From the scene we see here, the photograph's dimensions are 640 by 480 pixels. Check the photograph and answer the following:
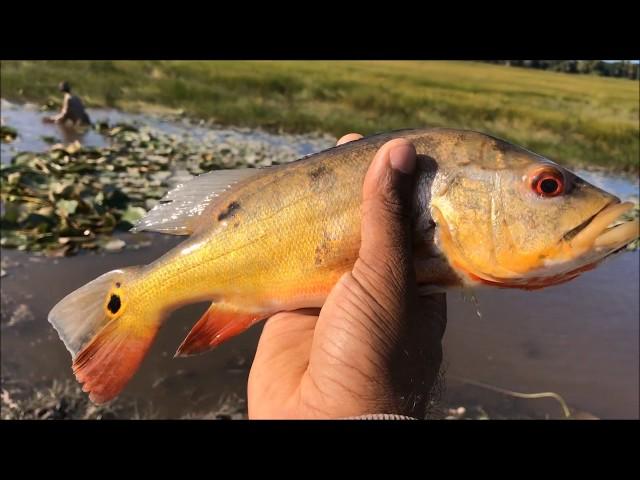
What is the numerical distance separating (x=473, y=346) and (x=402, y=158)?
523cm

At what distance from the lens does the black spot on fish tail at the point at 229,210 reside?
2.62 m

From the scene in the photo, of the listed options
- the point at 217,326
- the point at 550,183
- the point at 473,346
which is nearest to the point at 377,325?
the point at 217,326

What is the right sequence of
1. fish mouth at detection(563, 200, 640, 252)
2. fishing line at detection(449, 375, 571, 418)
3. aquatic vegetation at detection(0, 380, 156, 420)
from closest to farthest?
fish mouth at detection(563, 200, 640, 252), aquatic vegetation at detection(0, 380, 156, 420), fishing line at detection(449, 375, 571, 418)

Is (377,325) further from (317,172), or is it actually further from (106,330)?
(106,330)

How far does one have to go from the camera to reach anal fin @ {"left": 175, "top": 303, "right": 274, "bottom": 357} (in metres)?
2.66

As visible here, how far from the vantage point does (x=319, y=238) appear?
2504 millimetres

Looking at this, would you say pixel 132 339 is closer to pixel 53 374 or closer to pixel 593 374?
pixel 53 374

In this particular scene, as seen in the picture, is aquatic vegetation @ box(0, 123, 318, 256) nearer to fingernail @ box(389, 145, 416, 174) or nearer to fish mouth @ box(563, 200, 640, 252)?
fingernail @ box(389, 145, 416, 174)

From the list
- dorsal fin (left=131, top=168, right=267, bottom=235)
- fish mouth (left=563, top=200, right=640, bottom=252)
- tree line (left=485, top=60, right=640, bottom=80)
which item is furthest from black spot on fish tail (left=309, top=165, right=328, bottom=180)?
tree line (left=485, top=60, right=640, bottom=80)

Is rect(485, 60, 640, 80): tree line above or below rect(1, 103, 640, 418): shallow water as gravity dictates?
above

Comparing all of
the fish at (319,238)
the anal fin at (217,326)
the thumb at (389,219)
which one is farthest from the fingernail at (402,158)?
the anal fin at (217,326)

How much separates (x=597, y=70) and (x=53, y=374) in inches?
3514

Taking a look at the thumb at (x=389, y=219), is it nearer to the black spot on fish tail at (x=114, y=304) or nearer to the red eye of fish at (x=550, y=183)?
the red eye of fish at (x=550, y=183)

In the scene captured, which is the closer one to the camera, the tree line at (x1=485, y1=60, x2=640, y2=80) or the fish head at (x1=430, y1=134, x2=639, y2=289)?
the fish head at (x1=430, y1=134, x2=639, y2=289)
